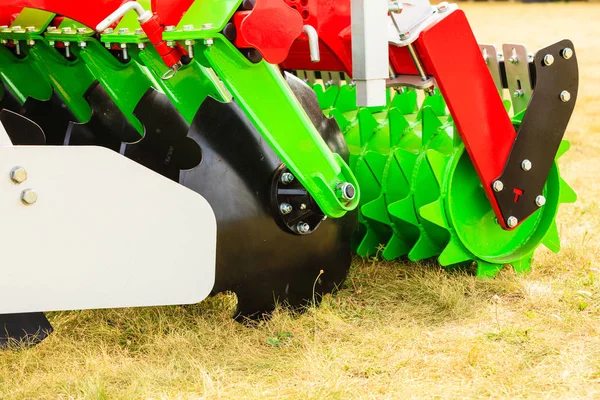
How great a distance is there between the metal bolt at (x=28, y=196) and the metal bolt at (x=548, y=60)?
2.07m

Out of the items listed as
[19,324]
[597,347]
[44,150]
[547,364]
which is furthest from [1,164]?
[597,347]

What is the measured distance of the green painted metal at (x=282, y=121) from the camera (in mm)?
2920

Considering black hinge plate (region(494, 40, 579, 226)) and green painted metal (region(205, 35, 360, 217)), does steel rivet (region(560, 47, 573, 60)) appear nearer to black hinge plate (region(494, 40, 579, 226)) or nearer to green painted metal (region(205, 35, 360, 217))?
black hinge plate (region(494, 40, 579, 226))

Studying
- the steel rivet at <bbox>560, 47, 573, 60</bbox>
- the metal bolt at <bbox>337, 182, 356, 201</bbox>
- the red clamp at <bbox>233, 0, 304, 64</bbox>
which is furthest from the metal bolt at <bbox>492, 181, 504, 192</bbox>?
the red clamp at <bbox>233, 0, 304, 64</bbox>

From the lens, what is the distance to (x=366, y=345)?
314 centimetres

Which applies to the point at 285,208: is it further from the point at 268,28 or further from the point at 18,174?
the point at 18,174

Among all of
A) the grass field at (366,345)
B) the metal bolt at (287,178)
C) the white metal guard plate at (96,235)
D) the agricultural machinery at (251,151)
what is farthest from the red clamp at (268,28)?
the grass field at (366,345)

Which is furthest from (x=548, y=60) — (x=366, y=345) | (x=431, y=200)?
(x=366, y=345)

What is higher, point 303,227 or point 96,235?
point 96,235

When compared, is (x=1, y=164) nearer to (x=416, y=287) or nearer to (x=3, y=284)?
(x=3, y=284)

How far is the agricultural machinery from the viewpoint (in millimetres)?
2553

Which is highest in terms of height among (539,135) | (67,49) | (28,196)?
(67,49)

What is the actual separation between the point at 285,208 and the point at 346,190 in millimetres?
230

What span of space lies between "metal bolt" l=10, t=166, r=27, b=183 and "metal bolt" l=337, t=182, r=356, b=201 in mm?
1090
